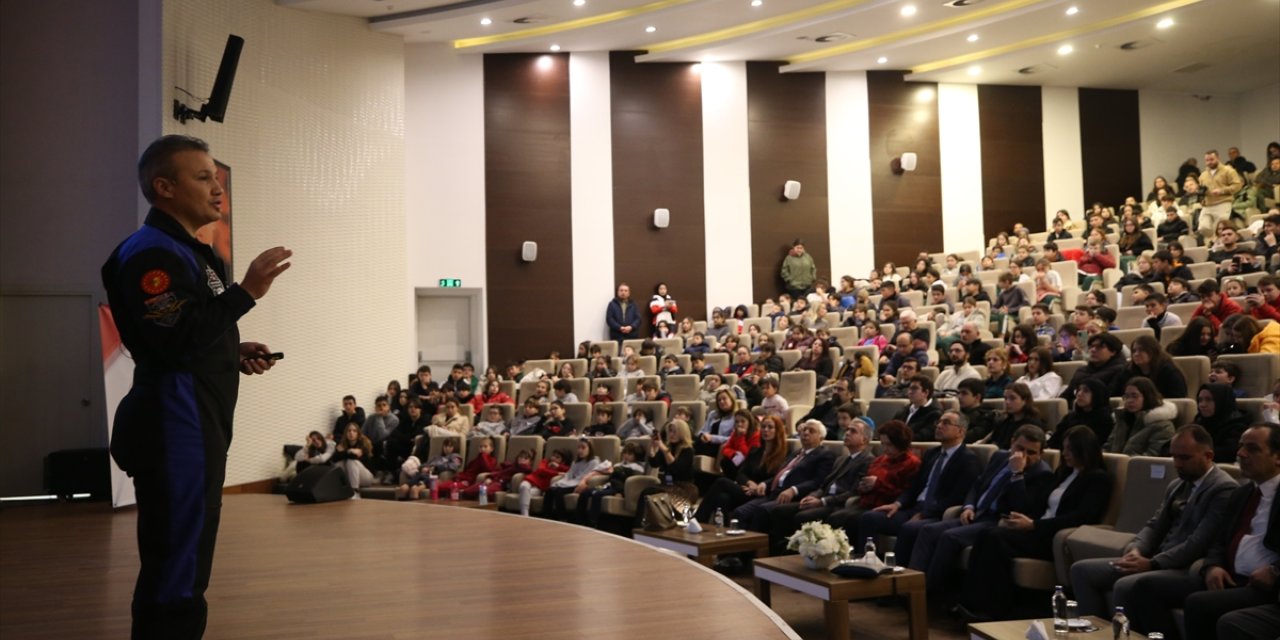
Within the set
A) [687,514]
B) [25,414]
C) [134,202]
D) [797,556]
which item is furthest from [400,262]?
[797,556]

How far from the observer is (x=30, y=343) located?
9281mm

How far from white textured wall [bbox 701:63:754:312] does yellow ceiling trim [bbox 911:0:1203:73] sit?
2.62 meters

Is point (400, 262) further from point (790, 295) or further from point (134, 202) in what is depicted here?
point (790, 295)

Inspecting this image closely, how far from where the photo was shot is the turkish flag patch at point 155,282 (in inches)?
79.0

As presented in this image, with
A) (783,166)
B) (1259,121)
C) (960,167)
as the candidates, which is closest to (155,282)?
(783,166)

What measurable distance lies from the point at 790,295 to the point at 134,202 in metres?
8.09

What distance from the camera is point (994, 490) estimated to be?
551cm

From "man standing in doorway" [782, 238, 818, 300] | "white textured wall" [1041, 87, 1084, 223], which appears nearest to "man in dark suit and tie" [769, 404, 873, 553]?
"man standing in doorway" [782, 238, 818, 300]

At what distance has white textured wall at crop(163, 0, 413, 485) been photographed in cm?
1020

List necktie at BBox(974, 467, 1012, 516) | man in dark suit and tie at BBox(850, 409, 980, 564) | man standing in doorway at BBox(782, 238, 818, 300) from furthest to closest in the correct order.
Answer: man standing in doorway at BBox(782, 238, 818, 300)
man in dark suit and tie at BBox(850, 409, 980, 564)
necktie at BBox(974, 467, 1012, 516)

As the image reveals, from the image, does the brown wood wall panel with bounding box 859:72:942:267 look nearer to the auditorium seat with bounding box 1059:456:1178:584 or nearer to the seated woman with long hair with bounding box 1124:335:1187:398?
the seated woman with long hair with bounding box 1124:335:1187:398

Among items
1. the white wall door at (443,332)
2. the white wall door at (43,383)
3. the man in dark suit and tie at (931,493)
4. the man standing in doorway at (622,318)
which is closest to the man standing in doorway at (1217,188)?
the man standing in doorway at (622,318)

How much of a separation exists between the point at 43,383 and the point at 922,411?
716 cm

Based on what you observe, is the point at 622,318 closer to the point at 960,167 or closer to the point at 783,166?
the point at 783,166
